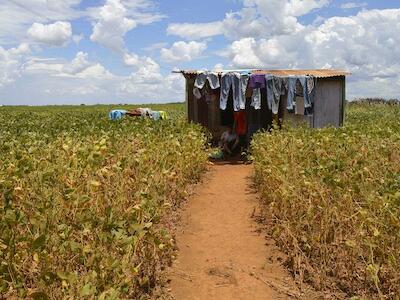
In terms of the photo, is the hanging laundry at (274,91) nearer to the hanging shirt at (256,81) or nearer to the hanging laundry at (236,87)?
the hanging shirt at (256,81)

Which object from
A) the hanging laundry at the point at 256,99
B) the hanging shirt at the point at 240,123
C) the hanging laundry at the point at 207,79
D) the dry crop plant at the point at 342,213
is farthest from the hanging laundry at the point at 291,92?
the dry crop plant at the point at 342,213

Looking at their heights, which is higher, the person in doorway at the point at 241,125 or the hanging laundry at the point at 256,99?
the hanging laundry at the point at 256,99

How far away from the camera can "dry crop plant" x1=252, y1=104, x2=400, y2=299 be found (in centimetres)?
430

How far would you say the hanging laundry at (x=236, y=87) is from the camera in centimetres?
1364

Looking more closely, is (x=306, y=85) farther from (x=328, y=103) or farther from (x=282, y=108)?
(x=328, y=103)

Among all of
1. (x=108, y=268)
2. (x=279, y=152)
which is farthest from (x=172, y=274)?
(x=279, y=152)

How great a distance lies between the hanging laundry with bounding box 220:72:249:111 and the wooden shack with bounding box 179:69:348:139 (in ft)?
0.96

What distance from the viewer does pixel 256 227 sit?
6.60 m

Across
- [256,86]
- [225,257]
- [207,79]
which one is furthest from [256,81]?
[225,257]

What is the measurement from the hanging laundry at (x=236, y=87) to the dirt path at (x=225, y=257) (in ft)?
18.5

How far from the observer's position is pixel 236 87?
13750 mm

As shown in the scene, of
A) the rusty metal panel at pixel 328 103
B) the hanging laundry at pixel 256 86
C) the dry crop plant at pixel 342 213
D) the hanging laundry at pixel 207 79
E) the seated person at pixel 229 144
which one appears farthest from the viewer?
the rusty metal panel at pixel 328 103

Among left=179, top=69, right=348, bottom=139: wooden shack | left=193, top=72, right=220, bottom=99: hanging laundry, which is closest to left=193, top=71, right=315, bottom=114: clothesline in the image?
left=193, top=72, right=220, bottom=99: hanging laundry

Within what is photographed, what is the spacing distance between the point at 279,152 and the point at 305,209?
7.65 ft
